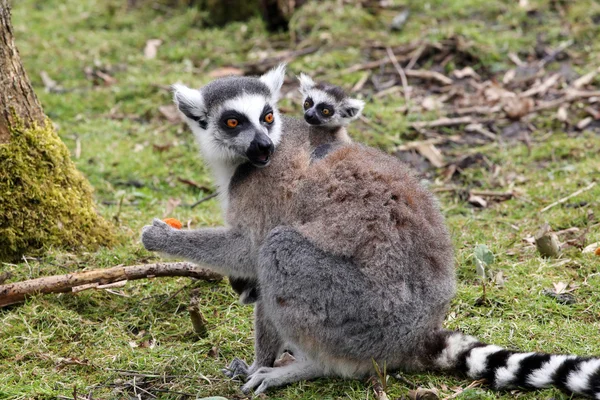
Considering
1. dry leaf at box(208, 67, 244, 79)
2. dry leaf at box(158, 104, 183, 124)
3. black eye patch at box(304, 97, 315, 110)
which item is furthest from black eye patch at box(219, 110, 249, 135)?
dry leaf at box(208, 67, 244, 79)

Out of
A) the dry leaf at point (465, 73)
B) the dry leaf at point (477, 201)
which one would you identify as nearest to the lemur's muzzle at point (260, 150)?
the dry leaf at point (477, 201)

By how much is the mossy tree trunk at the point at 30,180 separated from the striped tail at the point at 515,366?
11.7ft

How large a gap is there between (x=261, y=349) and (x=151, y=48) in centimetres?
871

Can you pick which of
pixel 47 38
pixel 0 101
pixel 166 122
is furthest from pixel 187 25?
pixel 0 101

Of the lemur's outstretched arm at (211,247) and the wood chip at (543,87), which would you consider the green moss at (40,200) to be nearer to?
the lemur's outstretched arm at (211,247)

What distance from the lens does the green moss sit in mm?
6035

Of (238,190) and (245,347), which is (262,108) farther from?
(245,347)

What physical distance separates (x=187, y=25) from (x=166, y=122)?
3741mm

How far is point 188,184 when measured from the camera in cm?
875

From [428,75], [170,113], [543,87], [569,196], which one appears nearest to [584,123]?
[543,87]

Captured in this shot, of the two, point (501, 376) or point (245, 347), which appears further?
point (245, 347)

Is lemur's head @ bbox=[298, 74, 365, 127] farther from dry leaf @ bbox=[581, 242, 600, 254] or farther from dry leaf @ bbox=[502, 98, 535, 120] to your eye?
dry leaf @ bbox=[502, 98, 535, 120]

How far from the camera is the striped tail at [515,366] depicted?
3.95 m

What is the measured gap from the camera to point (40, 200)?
616cm
